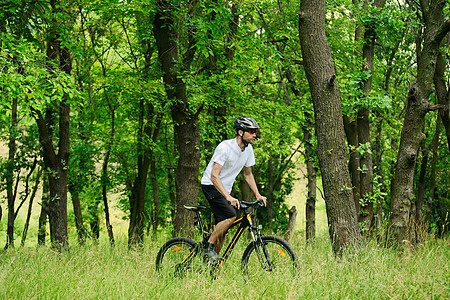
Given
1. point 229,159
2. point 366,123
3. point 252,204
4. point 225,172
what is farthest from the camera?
point 366,123

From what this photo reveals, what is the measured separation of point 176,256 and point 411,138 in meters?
3.89

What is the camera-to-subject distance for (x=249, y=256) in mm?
5062

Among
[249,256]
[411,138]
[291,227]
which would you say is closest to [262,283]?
[249,256]

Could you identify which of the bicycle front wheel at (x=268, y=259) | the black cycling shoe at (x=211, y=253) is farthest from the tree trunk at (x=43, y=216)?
the bicycle front wheel at (x=268, y=259)

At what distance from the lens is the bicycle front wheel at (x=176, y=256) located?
5.40 meters

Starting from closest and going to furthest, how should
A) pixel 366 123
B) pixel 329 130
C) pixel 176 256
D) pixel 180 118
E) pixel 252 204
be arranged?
pixel 252 204 → pixel 176 256 → pixel 329 130 → pixel 180 118 → pixel 366 123

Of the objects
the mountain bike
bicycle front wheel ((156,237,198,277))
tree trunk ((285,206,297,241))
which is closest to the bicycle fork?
the mountain bike

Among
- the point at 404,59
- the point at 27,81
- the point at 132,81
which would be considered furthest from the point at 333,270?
the point at 404,59

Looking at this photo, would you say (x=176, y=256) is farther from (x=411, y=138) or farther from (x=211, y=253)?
(x=411, y=138)

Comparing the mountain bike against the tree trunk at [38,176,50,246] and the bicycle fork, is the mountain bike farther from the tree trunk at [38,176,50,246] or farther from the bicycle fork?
the tree trunk at [38,176,50,246]

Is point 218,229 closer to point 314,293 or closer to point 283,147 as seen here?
point 314,293

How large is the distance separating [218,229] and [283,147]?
32.3ft

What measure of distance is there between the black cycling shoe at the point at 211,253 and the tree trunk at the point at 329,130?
1.65m

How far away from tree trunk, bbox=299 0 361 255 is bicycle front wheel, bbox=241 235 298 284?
3.67ft
